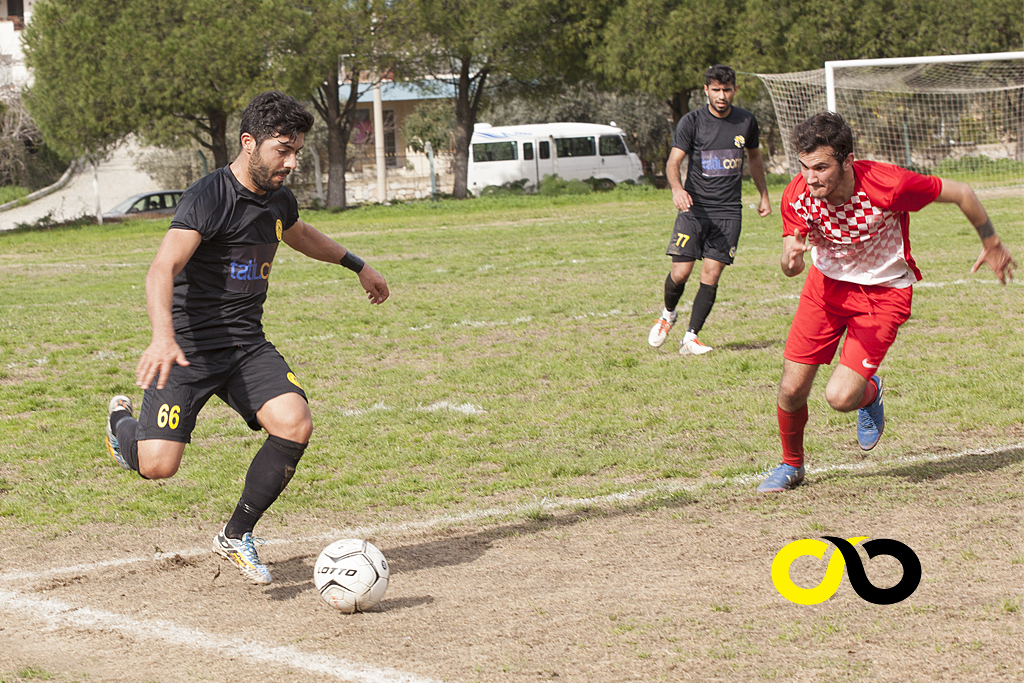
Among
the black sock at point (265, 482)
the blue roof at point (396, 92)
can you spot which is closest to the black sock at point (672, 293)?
the black sock at point (265, 482)

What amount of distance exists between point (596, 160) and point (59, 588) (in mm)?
35889

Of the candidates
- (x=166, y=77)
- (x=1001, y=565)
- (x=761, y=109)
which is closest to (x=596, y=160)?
(x=761, y=109)

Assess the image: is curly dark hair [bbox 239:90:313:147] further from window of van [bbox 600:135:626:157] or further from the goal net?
window of van [bbox 600:135:626:157]

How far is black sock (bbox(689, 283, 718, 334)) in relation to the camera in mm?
8891

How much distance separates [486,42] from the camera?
3353cm

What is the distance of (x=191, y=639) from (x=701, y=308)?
5953mm

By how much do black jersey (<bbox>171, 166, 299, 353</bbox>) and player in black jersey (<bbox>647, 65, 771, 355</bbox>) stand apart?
497cm

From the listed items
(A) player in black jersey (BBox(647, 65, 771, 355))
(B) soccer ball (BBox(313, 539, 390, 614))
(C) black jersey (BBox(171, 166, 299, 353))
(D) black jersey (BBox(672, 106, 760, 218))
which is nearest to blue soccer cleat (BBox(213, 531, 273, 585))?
(B) soccer ball (BBox(313, 539, 390, 614))

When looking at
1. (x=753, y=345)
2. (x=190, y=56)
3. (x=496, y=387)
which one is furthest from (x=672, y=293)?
(x=190, y=56)

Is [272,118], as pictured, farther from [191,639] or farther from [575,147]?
[575,147]
